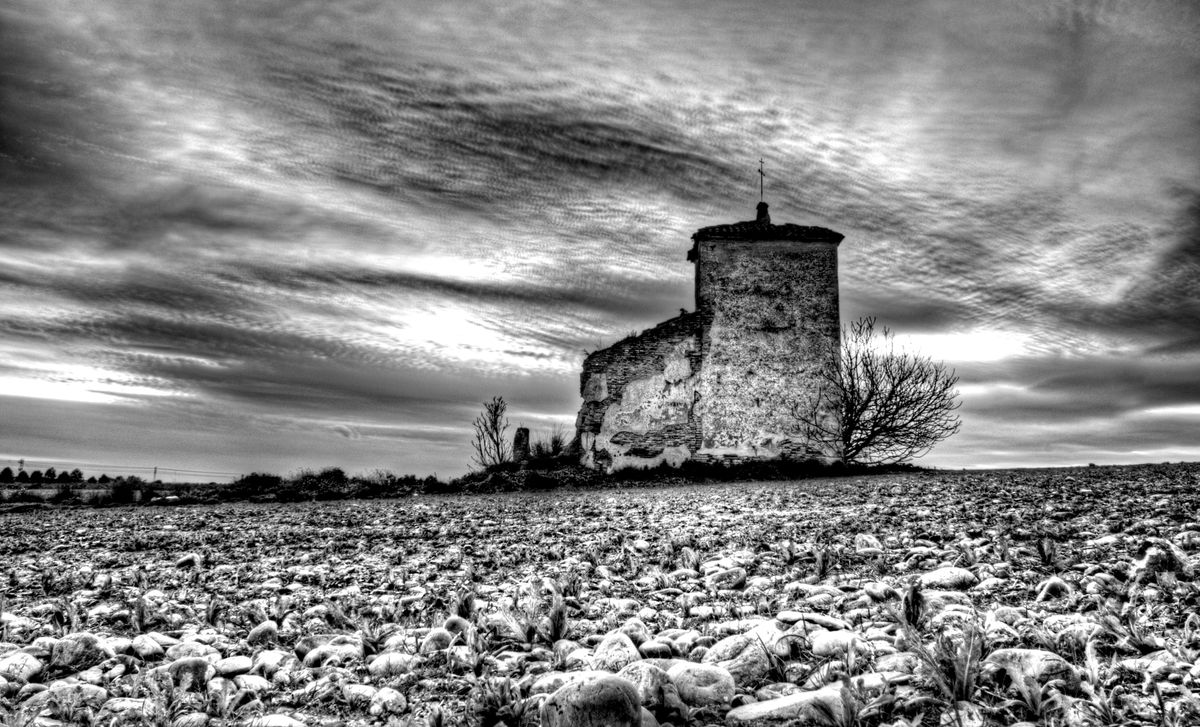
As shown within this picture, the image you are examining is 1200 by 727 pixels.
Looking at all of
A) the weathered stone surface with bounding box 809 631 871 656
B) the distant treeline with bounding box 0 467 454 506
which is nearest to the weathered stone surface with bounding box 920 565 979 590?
the weathered stone surface with bounding box 809 631 871 656

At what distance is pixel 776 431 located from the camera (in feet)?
73.5

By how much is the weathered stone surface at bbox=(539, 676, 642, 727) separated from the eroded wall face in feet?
67.0

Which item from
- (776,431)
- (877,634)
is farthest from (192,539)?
(776,431)

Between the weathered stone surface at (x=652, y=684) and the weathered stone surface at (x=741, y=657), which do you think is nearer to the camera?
the weathered stone surface at (x=652, y=684)

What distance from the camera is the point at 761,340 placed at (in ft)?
75.3

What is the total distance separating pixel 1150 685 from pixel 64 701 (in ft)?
11.8

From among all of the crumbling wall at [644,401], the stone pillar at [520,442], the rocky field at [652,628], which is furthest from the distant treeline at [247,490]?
the rocky field at [652,628]

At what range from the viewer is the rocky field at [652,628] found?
7.59ft

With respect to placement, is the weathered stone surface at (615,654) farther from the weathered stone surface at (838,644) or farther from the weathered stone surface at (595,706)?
the weathered stone surface at (838,644)

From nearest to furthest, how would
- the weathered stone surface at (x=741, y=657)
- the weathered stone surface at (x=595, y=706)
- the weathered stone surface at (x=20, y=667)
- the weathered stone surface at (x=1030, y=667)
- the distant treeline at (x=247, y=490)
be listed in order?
the weathered stone surface at (x=595, y=706)
the weathered stone surface at (x=1030, y=667)
the weathered stone surface at (x=741, y=657)
the weathered stone surface at (x=20, y=667)
the distant treeline at (x=247, y=490)

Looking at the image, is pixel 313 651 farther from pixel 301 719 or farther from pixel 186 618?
pixel 186 618

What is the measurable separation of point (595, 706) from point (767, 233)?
22.5 m

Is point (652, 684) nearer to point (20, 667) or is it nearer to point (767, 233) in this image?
point (20, 667)

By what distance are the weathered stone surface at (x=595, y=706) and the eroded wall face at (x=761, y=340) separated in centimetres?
2042
